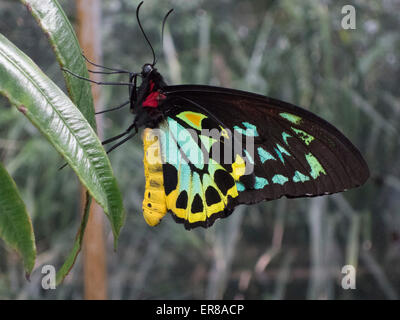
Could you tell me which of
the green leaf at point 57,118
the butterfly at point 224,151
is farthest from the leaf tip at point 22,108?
the butterfly at point 224,151

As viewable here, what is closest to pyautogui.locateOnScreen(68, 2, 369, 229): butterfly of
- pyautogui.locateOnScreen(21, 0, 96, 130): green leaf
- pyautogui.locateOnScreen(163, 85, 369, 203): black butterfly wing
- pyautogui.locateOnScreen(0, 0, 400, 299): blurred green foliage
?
pyautogui.locateOnScreen(163, 85, 369, 203): black butterfly wing

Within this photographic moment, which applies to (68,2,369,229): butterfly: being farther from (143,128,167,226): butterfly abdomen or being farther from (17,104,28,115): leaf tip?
(17,104,28,115): leaf tip

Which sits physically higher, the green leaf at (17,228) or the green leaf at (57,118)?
the green leaf at (57,118)

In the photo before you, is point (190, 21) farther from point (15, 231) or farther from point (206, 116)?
point (15, 231)

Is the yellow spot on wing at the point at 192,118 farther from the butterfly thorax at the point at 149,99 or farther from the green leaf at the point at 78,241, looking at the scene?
the green leaf at the point at 78,241

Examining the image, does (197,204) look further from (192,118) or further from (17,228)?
(17,228)
